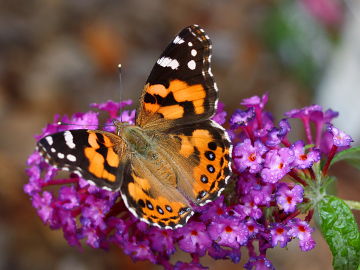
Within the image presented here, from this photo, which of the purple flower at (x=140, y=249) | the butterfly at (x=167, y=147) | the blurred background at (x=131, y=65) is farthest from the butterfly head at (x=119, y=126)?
the blurred background at (x=131, y=65)

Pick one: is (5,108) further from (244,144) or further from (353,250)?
(353,250)

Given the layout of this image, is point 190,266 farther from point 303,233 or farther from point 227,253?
point 303,233

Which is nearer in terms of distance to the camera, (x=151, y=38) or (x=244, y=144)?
(x=244, y=144)

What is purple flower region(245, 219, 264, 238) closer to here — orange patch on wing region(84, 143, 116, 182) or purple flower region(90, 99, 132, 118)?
orange patch on wing region(84, 143, 116, 182)

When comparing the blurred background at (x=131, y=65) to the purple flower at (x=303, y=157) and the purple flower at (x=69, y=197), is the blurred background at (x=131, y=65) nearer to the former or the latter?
the purple flower at (x=69, y=197)

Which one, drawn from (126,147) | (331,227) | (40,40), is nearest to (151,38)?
(40,40)

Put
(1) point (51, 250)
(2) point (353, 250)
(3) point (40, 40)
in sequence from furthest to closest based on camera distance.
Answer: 1. (3) point (40, 40)
2. (1) point (51, 250)
3. (2) point (353, 250)

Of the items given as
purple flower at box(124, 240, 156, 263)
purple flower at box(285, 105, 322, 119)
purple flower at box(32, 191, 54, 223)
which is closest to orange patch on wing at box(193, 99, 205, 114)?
purple flower at box(285, 105, 322, 119)

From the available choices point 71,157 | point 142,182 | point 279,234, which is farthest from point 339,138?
point 71,157
